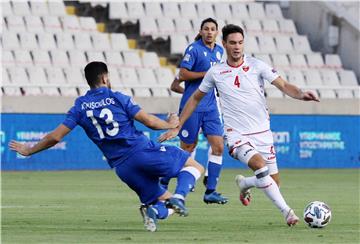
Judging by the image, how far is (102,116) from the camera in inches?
417

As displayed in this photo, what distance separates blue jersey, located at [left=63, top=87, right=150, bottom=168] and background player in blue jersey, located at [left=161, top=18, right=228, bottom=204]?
3784 millimetres

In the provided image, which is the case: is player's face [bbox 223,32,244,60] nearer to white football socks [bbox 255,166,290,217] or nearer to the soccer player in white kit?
the soccer player in white kit

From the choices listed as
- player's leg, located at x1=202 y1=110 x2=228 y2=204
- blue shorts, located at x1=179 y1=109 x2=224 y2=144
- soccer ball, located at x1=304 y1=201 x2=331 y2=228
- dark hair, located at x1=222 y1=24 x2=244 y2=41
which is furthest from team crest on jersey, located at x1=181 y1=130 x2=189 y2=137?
soccer ball, located at x1=304 y1=201 x2=331 y2=228

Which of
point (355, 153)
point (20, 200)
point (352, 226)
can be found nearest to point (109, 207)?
point (20, 200)

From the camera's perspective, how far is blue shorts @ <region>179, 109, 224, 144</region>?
589 inches

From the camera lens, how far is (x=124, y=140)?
10.7 metres

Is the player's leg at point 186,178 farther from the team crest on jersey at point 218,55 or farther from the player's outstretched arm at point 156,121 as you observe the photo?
the team crest on jersey at point 218,55

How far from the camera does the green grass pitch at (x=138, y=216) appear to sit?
10.0 meters

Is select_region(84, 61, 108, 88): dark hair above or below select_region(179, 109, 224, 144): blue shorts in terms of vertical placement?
above

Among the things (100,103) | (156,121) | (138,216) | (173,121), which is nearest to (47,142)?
(100,103)

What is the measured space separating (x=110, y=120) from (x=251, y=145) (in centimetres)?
197

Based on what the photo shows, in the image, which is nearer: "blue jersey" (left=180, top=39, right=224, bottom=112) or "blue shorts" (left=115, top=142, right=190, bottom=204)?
"blue shorts" (left=115, top=142, right=190, bottom=204)

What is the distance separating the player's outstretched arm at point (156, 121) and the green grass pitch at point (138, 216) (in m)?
1.02

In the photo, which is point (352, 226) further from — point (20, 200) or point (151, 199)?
point (20, 200)
